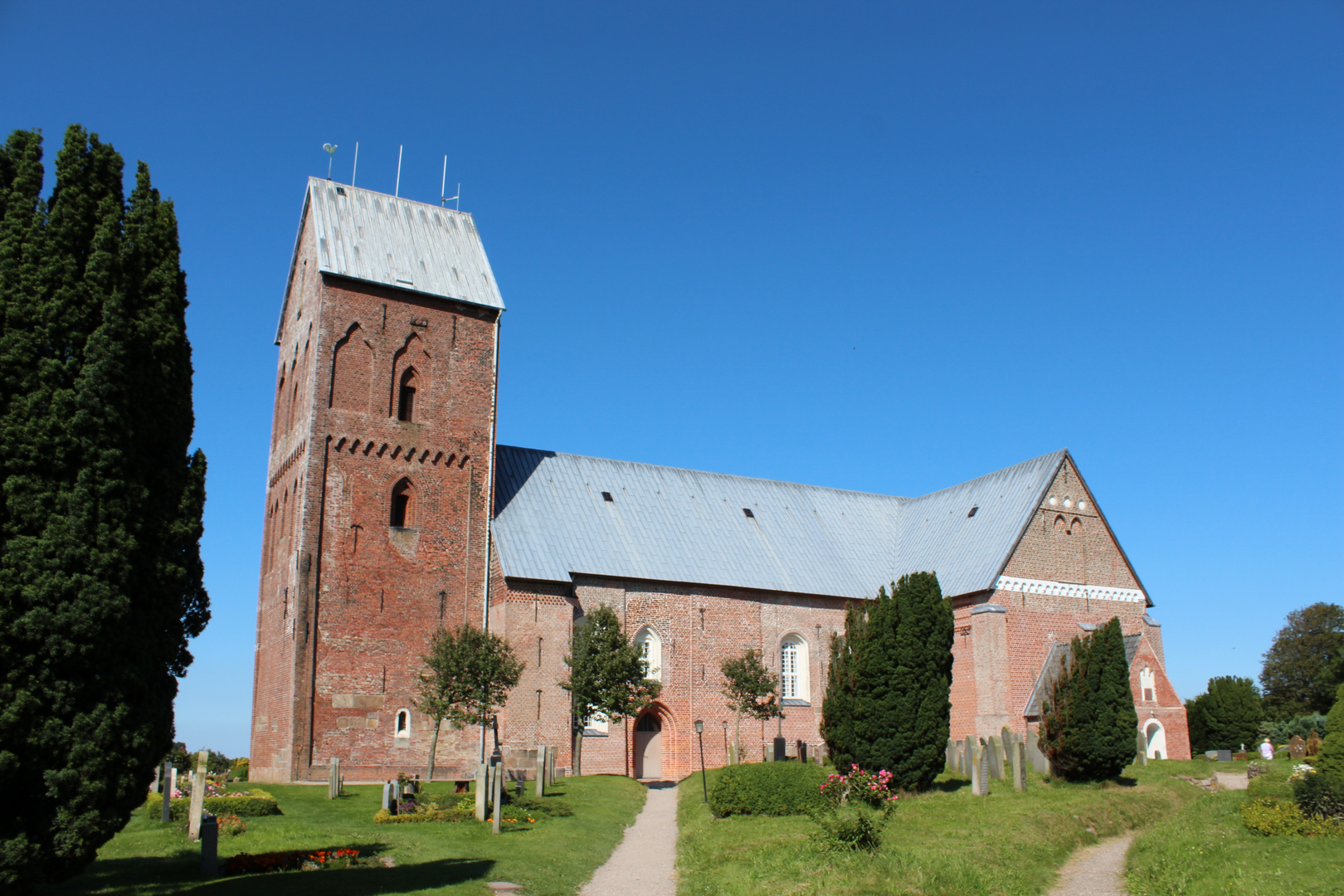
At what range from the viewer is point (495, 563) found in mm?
32906

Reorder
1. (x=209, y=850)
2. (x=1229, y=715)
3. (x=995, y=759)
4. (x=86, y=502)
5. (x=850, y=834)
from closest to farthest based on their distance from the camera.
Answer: (x=86, y=502) < (x=209, y=850) < (x=850, y=834) < (x=995, y=759) < (x=1229, y=715)

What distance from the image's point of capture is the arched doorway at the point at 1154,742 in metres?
33.7

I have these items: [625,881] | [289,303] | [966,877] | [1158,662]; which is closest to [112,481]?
[625,881]

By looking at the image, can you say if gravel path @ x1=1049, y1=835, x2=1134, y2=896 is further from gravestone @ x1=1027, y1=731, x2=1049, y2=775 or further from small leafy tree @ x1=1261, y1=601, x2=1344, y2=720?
small leafy tree @ x1=1261, y1=601, x2=1344, y2=720

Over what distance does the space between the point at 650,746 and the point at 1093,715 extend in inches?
577

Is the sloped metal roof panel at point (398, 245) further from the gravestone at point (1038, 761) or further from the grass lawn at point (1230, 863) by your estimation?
the grass lawn at point (1230, 863)

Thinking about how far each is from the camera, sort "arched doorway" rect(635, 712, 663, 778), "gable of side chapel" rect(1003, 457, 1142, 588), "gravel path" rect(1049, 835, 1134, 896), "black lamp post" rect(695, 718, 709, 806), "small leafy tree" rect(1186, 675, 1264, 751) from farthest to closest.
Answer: "small leafy tree" rect(1186, 675, 1264, 751) → "gable of side chapel" rect(1003, 457, 1142, 588) → "arched doorway" rect(635, 712, 663, 778) → "black lamp post" rect(695, 718, 709, 806) → "gravel path" rect(1049, 835, 1134, 896)

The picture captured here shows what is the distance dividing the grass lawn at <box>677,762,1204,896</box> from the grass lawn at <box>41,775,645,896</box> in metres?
1.86

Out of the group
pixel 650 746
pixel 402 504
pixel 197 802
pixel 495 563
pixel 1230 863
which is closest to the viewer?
pixel 1230 863

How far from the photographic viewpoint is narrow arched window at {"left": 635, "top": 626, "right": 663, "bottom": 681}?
34219mm

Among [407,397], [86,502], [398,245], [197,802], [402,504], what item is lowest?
[197,802]

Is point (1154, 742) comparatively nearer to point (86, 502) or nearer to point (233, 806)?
point (233, 806)

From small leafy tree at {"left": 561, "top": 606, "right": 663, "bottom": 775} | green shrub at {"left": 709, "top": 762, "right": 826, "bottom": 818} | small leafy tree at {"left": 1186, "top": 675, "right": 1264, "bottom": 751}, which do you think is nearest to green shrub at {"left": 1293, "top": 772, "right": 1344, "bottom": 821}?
green shrub at {"left": 709, "top": 762, "right": 826, "bottom": 818}

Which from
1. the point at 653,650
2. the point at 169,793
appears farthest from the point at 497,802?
the point at 653,650
